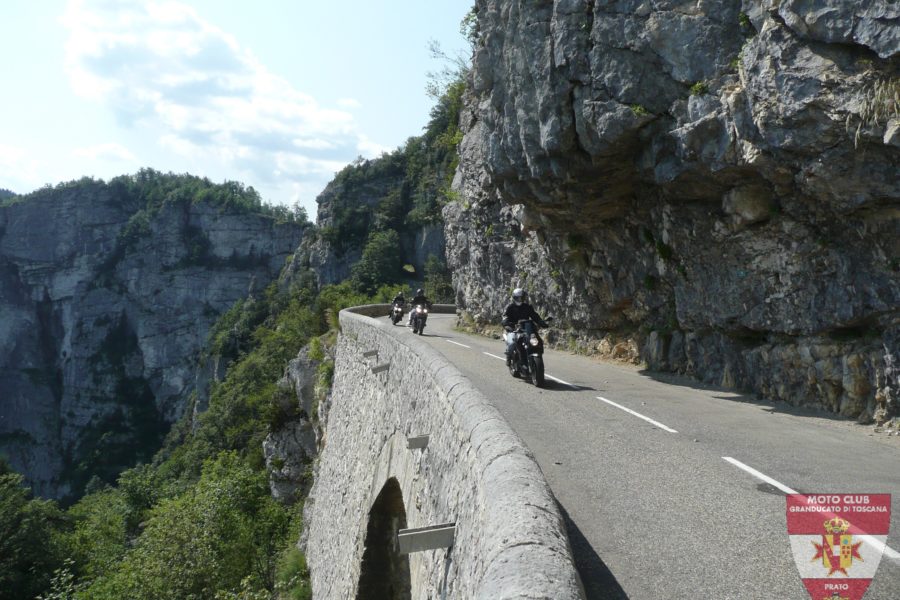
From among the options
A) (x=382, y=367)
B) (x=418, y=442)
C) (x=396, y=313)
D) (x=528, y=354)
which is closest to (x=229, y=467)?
(x=396, y=313)

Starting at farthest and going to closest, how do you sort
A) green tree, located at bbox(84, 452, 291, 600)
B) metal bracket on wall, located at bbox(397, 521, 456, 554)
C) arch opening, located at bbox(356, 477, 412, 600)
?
green tree, located at bbox(84, 452, 291, 600) < arch opening, located at bbox(356, 477, 412, 600) < metal bracket on wall, located at bbox(397, 521, 456, 554)

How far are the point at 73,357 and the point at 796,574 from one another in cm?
11261

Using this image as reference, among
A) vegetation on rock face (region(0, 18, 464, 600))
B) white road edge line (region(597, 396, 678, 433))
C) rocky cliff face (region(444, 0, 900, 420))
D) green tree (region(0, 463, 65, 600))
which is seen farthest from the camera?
green tree (region(0, 463, 65, 600))

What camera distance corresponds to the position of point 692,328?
1233 centimetres

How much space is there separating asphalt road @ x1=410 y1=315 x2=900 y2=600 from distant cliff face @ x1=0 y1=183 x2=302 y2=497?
92.0m

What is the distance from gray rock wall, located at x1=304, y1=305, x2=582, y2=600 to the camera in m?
2.74

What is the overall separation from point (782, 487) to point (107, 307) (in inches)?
4455

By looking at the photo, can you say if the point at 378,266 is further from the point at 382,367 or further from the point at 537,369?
the point at 537,369

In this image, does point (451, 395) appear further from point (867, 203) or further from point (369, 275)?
point (369, 275)

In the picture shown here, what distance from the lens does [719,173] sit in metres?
9.99

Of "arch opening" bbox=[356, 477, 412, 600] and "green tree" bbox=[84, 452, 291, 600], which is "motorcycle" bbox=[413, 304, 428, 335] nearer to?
"green tree" bbox=[84, 452, 291, 600]

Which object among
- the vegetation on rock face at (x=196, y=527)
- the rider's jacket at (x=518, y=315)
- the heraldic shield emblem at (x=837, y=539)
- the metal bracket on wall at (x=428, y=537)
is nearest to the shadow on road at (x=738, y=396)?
the rider's jacket at (x=518, y=315)

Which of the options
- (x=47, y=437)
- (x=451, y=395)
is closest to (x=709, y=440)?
(x=451, y=395)

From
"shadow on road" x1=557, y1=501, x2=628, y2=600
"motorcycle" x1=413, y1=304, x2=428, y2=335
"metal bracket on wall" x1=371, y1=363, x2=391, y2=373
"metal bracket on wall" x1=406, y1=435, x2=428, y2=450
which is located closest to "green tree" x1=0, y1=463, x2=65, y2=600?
"motorcycle" x1=413, y1=304, x2=428, y2=335
